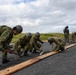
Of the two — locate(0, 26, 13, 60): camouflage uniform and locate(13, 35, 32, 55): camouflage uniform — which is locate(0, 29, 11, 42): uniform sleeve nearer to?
locate(0, 26, 13, 60): camouflage uniform

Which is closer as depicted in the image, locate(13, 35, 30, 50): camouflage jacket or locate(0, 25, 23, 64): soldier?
locate(0, 25, 23, 64): soldier

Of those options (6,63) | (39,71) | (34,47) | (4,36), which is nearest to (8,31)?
(4,36)

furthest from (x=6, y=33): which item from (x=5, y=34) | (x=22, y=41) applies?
(x=22, y=41)

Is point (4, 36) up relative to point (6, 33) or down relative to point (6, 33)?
down

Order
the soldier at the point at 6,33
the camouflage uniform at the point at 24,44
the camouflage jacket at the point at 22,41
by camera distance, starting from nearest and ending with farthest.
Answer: the soldier at the point at 6,33 < the camouflage jacket at the point at 22,41 < the camouflage uniform at the point at 24,44

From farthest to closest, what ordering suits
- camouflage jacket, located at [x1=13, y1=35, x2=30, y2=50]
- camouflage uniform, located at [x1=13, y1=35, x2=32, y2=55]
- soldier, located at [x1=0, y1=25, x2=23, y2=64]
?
camouflage uniform, located at [x1=13, y1=35, x2=32, y2=55]
camouflage jacket, located at [x1=13, y1=35, x2=30, y2=50]
soldier, located at [x1=0, y1=25, x2=23, y2=64]

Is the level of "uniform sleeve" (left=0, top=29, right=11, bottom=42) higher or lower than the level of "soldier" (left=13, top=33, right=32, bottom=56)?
higher

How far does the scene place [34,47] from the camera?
1659 cm

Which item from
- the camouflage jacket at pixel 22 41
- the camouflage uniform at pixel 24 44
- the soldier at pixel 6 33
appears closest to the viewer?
the soldier at pixel 6 33

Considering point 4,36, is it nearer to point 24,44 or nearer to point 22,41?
point 22,41

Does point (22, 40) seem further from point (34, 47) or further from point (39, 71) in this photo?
point (39, 71)

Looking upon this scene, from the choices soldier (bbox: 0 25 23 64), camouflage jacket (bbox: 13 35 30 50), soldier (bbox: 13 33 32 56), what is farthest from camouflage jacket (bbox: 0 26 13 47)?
soldier (bbox: 13 33 32 56)

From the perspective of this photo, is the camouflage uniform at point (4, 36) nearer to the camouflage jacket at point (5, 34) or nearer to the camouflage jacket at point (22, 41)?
the camouflage jacket at point (5, 34)

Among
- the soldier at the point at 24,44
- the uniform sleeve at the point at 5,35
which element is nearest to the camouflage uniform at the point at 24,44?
the soldier at the point at 24,44
